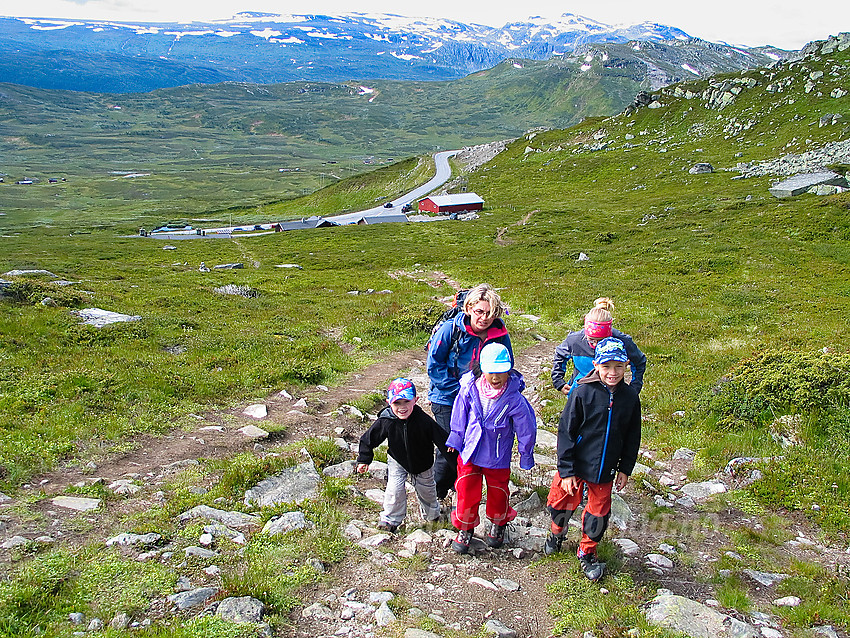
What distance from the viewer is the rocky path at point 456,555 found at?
5.26m

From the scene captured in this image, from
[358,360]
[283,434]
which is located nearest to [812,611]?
[283,434]

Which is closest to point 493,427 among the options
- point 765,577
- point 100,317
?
point 765,577

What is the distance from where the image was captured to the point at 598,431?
602 centimetres

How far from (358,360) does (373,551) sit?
8.60 meters

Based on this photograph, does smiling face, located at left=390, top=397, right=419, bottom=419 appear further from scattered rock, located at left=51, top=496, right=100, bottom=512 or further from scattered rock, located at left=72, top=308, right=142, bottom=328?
scattered rock, located at left=72, top=308, right=142, bottom=328

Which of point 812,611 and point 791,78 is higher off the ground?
point 791,78

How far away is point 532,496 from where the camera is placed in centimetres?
766

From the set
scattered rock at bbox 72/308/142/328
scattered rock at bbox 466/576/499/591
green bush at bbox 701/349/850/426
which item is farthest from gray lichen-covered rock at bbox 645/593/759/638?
scattered rock at bbox 72/308/142/328

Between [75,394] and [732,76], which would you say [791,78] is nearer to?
[732,76]

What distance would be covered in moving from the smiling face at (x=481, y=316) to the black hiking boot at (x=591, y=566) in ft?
9.48

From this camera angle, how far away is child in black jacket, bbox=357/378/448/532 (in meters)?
6.82

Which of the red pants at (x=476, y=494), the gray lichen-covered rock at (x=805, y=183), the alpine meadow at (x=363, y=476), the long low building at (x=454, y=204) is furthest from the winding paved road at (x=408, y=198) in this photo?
the red pants at (x=476, y=494)

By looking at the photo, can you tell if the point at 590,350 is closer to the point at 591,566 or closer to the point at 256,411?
the point at 591,566

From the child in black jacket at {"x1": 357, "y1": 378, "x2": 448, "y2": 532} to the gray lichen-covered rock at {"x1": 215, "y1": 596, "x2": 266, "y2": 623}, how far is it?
2069mm
